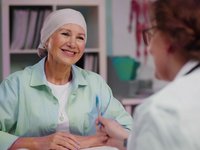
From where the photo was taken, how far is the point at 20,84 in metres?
1.93

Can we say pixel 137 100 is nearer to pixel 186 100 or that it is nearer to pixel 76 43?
pixel 76 43

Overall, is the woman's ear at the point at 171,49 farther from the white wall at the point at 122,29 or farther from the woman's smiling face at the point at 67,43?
the white wall at the point at 122,29

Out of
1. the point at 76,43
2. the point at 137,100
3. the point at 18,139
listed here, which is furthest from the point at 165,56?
the point at 137,100

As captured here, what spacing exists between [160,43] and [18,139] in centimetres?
110

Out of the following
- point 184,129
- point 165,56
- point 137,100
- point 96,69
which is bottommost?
point 137,100

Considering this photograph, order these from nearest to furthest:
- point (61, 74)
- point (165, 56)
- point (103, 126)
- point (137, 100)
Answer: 1. point (165, 56)
2. point (103, 126)
3. point (61, 74)
4. point (137, 100)

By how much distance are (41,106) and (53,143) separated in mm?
315

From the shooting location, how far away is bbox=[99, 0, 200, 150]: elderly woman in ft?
2.53

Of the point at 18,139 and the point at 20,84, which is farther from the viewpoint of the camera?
the point at 20,84

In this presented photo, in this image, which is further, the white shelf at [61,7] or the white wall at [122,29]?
the white wall at [122,29]

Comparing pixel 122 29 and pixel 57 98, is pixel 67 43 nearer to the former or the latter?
pixel 57 98

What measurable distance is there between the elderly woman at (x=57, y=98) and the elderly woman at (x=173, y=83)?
2.85 ft

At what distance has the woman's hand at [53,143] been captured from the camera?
Answer: 1.65 meters

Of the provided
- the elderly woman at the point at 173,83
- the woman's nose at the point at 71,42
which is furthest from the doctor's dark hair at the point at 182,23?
the woman's nose at the point at 71,42
